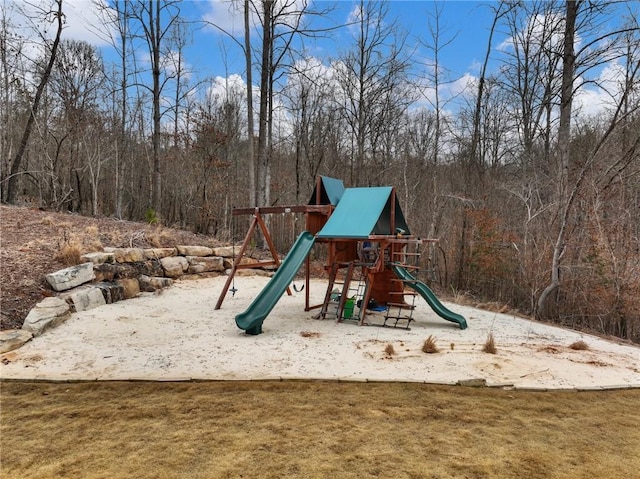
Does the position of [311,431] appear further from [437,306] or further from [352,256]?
[352,256]

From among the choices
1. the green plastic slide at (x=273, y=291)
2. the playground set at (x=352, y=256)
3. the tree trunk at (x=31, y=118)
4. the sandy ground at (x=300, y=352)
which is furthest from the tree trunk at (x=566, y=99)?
the tree trunk at (x=31, y=118)

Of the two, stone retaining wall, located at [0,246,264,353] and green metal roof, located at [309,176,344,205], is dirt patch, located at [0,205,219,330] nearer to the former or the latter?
stone retaining wall, located at [0,246,264,353]

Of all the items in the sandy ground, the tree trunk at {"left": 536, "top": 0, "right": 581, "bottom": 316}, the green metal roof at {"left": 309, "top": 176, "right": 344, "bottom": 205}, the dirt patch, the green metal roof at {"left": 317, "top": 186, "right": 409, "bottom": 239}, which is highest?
the tree trunk at {"left": 536, "top": 0, "right": 581, "bottom": 316}

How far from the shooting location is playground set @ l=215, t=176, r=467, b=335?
5.59m

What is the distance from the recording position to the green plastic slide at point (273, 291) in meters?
5.04

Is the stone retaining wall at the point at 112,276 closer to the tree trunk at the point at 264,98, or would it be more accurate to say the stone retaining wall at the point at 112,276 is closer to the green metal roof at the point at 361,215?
the tree trunk at the point at 264,98

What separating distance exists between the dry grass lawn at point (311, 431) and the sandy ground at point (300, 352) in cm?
27

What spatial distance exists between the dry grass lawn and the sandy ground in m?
0.27

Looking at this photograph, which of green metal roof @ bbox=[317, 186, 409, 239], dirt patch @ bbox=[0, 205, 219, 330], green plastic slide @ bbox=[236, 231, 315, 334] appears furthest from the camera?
green metal roof @ bbox=[317, 186, 409, 239]

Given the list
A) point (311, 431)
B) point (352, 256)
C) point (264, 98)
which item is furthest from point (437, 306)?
point (264, 98)

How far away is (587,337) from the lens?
5.70 meters

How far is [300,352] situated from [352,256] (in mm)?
2799

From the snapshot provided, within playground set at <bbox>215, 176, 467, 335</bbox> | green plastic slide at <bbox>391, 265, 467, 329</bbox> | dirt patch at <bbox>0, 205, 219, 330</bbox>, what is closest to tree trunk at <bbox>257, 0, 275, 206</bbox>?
dirt patch at <bbox>0, 205, 219, 330</bbox>

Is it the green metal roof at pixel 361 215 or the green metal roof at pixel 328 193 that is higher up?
the green metal roof at pixel 328 193
